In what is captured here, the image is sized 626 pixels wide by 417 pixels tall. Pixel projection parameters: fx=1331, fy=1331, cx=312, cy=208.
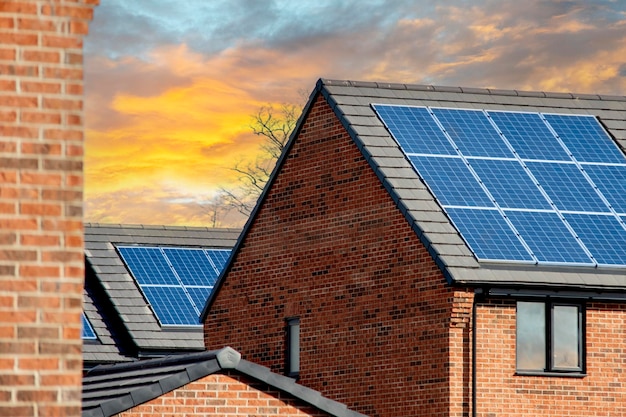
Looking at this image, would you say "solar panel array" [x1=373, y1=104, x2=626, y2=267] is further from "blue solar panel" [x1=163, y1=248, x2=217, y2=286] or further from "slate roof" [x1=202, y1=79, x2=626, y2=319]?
"blue solar panel" [x1=163, y1=248, x2=217, y2=286]

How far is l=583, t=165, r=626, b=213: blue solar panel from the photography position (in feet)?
95.7

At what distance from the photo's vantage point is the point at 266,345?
3172 centimetres

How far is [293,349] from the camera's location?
3080cm

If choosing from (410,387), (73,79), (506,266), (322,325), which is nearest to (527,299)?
(506,266)

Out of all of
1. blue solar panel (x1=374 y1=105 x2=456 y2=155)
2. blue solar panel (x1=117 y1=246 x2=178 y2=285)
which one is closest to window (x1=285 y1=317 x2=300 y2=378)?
blue solar panel (x1=374 y1=105 x2=456 y2=155)

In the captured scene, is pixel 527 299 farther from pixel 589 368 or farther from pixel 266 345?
pixel 266 345

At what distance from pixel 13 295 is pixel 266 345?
23491 millimetres

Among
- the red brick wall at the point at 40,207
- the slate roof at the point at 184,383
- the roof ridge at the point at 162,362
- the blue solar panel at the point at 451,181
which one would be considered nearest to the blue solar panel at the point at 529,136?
the blue solar panel at the point at 451,181

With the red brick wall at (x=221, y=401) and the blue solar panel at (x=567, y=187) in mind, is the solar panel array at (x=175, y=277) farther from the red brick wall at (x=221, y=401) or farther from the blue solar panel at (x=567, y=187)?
the red brick wall at (x=221, y=401)

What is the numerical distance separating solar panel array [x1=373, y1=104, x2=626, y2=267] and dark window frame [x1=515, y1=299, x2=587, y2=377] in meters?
0.84

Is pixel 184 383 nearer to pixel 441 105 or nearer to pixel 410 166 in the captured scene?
pixel 410 166

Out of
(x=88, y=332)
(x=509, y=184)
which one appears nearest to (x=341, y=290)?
(x=509, y=184)

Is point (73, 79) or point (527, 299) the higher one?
point (527, 299)

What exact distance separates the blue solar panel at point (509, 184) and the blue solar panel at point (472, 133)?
377 mm
